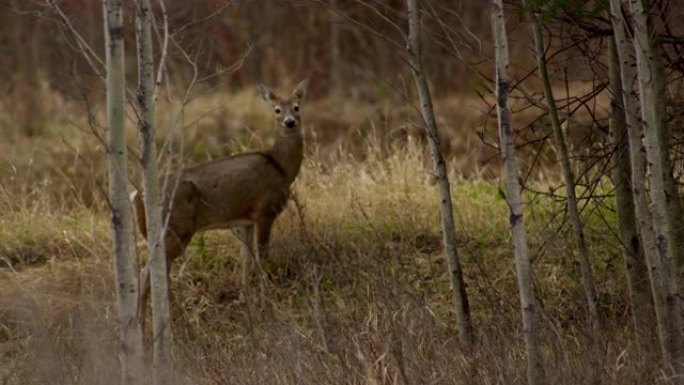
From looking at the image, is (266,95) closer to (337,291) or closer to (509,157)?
(337,291)

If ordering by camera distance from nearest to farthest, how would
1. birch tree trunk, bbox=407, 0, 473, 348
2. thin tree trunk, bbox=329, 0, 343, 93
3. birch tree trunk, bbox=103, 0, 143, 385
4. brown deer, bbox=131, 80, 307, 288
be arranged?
1. birch tree trunk, bbox=103, 0, 143, 385
2. birch tree trunk, bbox=407, 0, 473, 348
3. brown deer, bbox=131, 80, 307, 288
4. thin tree trunk, bbox=329, 0, 343, 93

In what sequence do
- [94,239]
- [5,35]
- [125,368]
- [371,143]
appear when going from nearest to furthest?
[125,368] < [94,239] < [371,143] < [5,35]

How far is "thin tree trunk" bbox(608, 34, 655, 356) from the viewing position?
7.77 meters

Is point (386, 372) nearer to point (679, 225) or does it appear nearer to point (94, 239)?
point (679, 225)

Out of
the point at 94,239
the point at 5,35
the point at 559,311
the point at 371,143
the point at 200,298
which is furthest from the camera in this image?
the point at 5,35

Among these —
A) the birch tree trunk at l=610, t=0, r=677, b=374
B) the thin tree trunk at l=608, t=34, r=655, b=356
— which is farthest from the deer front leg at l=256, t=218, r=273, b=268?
the birch tree trunk at l=610, t=0, r=677, b=374

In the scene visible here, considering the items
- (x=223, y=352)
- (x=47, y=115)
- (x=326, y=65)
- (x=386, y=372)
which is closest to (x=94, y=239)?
(x=223, y=352)

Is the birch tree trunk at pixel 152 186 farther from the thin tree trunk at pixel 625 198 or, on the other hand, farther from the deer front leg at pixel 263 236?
the deer front leg at pixel 263 236

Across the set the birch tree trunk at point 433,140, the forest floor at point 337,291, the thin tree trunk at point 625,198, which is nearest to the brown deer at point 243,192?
the forest floor at point 337,291

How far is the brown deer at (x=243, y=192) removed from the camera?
9.88 metres

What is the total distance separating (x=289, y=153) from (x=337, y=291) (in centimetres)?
176

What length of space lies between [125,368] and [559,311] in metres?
3.88

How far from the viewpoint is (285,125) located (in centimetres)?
1107

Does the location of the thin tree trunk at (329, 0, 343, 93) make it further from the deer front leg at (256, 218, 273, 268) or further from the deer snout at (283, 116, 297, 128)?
the deer front leg at (256, 218, 273, 268)
